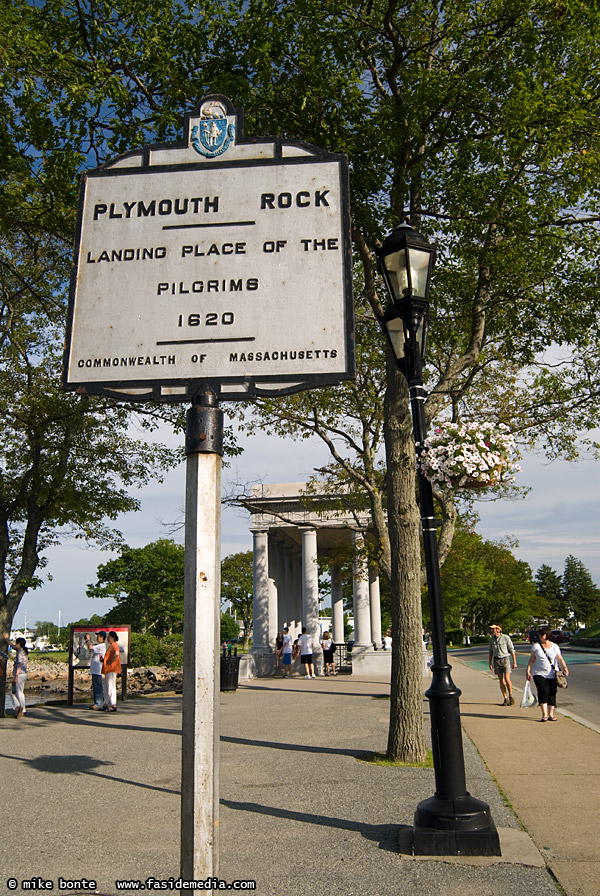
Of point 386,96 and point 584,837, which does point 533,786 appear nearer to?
point 584,837

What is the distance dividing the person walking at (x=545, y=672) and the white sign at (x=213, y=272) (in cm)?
1215

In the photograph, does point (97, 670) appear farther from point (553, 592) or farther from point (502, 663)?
point (553, 592)

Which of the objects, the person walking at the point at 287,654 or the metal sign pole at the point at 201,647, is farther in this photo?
the person walking at the point at 287,654

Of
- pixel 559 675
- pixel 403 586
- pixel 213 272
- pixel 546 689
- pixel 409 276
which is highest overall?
pixel 409 276

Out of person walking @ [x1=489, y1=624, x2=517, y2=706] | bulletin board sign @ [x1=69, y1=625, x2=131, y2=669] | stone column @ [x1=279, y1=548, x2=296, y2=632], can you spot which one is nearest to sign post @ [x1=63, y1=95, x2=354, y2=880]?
person walking @ [x1=489, y1=624, x2=517, y2=706]

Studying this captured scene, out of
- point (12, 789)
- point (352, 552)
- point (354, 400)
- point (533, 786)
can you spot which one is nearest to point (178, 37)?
point (354, 400)

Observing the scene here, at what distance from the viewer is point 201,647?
2.84 meters

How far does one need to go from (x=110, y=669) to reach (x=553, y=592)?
130 meters

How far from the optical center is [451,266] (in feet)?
42.1

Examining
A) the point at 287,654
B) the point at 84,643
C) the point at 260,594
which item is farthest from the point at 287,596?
the point at 84,643

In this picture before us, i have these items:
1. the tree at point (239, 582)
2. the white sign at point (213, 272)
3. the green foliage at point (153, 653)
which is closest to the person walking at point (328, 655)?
the green foliage at point (153, 653)

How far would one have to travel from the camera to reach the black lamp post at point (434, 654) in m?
5.47

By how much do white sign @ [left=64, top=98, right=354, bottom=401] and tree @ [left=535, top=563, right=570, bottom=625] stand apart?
5244 inches

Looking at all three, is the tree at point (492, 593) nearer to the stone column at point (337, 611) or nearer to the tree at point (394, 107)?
the stone column at point (337, 611)
